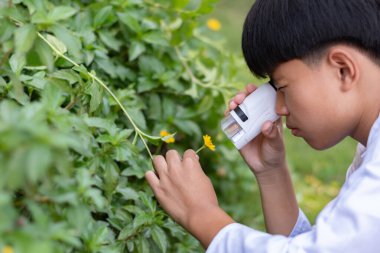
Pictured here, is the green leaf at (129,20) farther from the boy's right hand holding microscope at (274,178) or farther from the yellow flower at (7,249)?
the yellow flower at (7,249)

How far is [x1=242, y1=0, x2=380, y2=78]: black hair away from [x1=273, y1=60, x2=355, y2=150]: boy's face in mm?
36

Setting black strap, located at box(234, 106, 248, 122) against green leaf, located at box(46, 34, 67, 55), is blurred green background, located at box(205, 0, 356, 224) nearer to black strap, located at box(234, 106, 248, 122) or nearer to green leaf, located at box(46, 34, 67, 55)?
black strap, located at box(234, 106, 248, 122)

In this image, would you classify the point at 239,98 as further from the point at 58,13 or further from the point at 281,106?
the point at 58,13

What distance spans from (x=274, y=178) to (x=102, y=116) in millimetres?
566

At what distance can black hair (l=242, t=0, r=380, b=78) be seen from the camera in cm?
178

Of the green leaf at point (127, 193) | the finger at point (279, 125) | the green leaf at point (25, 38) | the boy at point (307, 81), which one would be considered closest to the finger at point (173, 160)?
the boy at point (307, 81)

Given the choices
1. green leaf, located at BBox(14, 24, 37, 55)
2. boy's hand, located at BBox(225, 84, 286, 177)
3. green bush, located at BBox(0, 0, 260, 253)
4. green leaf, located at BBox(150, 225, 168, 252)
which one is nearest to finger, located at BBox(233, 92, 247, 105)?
boy's hand, located at BBox(225, 84, 286, 177)

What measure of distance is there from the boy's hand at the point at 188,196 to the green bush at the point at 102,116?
53 mm

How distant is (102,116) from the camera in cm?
199

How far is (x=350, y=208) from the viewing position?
1.53m

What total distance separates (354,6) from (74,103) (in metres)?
0.76

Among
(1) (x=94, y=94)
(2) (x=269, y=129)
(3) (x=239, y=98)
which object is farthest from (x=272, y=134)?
(1) (x=94, y=94)

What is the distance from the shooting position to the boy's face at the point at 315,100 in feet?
5.81

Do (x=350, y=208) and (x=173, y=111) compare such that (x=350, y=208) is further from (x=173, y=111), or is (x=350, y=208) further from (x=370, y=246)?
(x=173, y=111)
